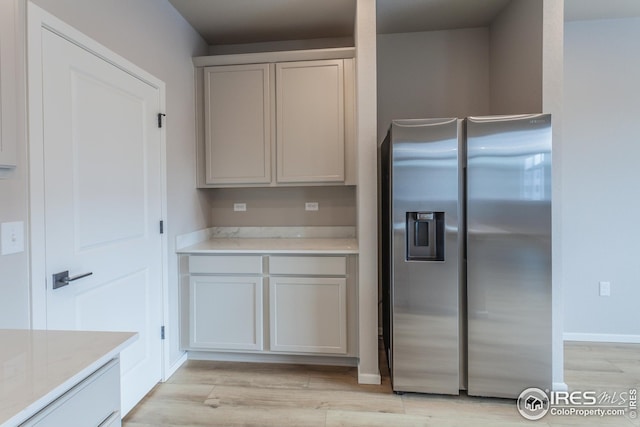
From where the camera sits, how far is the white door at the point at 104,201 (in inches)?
56.9

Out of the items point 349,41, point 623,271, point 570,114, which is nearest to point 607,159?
point 570,114

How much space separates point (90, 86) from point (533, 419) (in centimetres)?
303

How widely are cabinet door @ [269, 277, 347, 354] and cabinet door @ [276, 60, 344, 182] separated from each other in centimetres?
89

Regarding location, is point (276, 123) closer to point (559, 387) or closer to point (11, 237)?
point (11, 237)

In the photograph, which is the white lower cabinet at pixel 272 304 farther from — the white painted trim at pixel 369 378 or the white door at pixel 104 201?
the white door at pixel 104 201

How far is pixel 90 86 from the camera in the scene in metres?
1.64

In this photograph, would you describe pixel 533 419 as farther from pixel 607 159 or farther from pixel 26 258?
pixel 26 258

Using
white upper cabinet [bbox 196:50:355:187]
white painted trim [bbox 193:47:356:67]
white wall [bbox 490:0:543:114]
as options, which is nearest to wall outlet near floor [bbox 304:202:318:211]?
white upper cabinet [bbox 196:50:355:187]

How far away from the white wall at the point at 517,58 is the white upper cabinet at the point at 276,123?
1.22 metres

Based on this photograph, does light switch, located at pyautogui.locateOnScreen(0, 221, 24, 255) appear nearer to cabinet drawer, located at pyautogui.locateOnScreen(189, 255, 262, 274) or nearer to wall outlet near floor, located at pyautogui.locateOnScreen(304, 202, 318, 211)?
cabinet drawer, located at pyautogui.locateOnScreen(189, 255, 262, 274)

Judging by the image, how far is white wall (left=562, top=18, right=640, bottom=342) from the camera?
2.72 metres

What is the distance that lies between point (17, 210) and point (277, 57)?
6.87 ft

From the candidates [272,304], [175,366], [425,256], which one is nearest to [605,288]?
[425,256]

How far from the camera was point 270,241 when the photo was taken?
282cm
